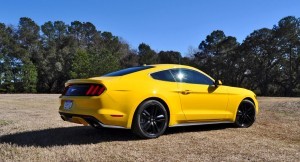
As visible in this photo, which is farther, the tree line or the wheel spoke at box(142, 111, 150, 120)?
the tree line

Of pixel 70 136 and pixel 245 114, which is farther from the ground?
pixel 245 114

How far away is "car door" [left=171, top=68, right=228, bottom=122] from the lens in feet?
24.5

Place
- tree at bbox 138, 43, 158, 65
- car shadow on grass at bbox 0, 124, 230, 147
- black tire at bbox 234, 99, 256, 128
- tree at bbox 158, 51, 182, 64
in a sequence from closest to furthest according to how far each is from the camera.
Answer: car shadow on grass at bbox 0, 124, 230, 147, black tire at bbox 234, 99, 256, 128, tree at bbox 158, 51, 182, 64, tree at bbox 138, 43, 158, 65

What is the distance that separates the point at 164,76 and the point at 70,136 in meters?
2.11

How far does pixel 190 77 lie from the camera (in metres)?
7.82

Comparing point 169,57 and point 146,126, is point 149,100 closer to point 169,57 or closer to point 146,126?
point 146,126

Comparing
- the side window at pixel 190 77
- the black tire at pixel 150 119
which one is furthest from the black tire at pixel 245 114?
the black tire at pixel 150 119

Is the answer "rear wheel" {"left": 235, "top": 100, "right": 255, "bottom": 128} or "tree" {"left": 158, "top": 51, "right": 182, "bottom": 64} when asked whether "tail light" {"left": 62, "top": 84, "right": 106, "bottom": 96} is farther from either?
"tree" {"left": 158, "top": 51, "right": 182, "bottom": 64}

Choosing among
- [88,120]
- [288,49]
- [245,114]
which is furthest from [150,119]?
[288,49]

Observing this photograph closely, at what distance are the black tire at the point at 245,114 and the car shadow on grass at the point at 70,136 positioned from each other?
1.98 feet

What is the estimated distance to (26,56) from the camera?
211ft

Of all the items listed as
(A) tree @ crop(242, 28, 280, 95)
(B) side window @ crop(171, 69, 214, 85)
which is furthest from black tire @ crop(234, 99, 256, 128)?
(A) tree @ crop(242, 28, 280, 95)

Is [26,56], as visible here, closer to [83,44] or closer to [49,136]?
[83,44]

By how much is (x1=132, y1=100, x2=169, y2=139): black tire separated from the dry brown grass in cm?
16
